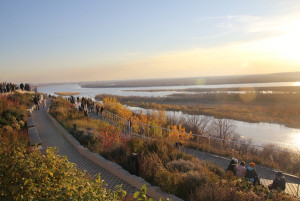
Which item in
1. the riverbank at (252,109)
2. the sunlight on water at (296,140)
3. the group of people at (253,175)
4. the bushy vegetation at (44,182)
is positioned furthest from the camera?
A: the riverbank at (252,109)

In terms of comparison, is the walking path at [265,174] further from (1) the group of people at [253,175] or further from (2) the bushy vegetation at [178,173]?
(2) the bushy vegetation at [178,173]

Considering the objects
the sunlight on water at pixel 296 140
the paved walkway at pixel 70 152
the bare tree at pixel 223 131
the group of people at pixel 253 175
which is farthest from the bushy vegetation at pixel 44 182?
the sunlight on water at pixel 296 140

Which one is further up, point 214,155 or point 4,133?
point 4,133

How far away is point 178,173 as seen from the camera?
6496 millimetres

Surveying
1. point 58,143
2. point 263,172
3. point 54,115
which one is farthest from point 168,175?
point 54,115

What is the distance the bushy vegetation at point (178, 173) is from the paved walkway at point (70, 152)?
566 millimetres

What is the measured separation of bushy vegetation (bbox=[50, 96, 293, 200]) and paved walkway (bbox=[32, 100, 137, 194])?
0.57 meters

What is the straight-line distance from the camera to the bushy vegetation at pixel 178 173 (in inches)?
213

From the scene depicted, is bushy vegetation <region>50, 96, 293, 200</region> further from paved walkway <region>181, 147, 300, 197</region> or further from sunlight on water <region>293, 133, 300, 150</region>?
sunlight on water <region>293, 133, 300, 150</region>

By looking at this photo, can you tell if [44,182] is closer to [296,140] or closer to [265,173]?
[265,173]

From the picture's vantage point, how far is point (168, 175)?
633cm

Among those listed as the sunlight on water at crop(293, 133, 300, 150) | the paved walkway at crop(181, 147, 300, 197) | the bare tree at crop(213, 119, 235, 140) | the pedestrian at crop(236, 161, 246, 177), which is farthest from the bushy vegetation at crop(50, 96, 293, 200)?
the sunlight on water at crop(293, 133, 300, 150)

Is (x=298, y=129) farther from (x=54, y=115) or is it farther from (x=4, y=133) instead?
(x=4, y=133)

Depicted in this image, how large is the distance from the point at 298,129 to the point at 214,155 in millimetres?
21304
